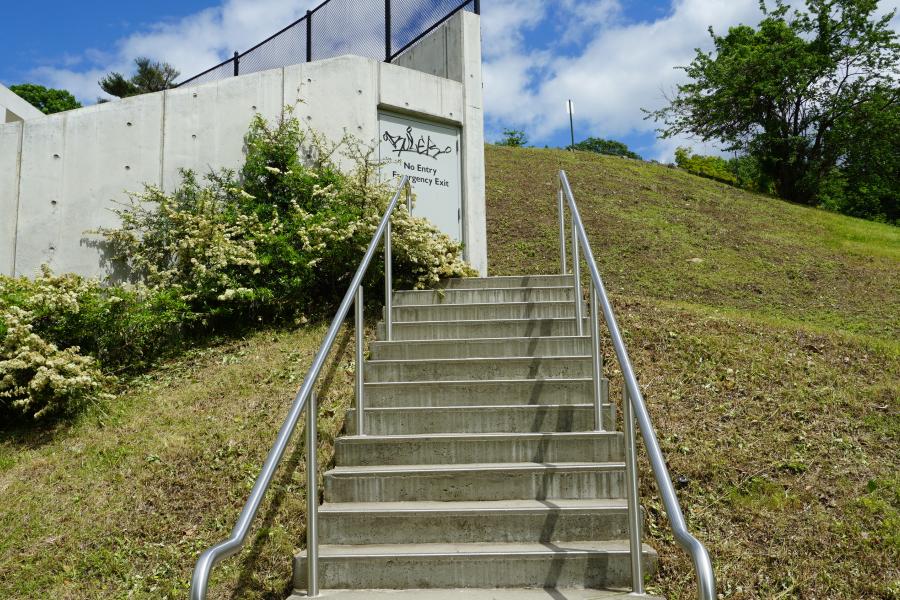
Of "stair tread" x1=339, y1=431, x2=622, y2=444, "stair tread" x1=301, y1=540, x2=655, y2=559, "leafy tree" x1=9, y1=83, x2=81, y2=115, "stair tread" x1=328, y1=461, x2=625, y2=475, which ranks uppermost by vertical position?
"leafy tree" x1=9, y1=83, x2=81, y2=115

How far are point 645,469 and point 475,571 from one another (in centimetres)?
139

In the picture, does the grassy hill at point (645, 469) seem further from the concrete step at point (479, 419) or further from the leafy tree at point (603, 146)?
the leafy tree at point (603, 146)

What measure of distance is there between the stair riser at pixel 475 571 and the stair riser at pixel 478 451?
0.82 meters

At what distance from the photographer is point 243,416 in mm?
4762

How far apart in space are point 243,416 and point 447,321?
1847mm

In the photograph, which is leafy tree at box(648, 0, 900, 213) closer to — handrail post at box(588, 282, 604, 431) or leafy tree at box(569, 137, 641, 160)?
handrail post at box(588, 282, 604, 431)

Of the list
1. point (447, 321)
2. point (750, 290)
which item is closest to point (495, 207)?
point (750, 290)

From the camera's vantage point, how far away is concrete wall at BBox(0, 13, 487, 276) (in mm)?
6379

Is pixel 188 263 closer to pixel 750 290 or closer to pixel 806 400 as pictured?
pixel 806 400

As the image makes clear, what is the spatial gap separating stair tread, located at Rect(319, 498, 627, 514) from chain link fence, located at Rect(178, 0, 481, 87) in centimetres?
659

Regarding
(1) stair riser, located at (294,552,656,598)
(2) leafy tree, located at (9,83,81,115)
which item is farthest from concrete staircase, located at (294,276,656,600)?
(2) leafy tree, located at (9,83,81,115)

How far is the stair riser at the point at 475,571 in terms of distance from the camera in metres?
3.04

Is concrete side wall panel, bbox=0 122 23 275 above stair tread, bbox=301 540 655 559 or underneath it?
above

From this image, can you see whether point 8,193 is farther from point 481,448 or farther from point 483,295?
point 481,448
